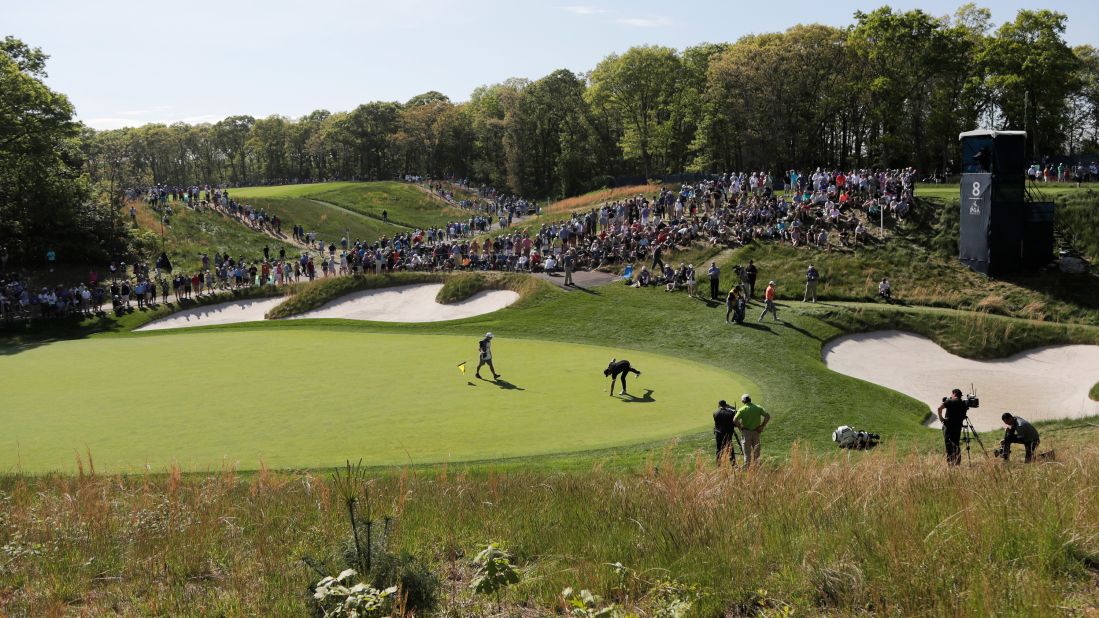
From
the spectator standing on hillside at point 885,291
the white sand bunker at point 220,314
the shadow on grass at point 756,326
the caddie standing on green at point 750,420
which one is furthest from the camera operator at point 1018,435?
the white sand bunker at point 220,314

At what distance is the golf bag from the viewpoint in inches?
740

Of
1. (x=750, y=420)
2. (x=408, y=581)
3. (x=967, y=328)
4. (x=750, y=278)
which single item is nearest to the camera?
(x=408, y=581)

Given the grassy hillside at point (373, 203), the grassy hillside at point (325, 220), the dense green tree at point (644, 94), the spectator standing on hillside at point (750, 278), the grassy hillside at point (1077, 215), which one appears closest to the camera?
the spectator standing on hillside at point (750, 278)

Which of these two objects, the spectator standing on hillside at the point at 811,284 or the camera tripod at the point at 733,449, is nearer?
the camera tripod at the point at 733,449

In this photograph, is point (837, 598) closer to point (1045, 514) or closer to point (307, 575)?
point (1045, 514)

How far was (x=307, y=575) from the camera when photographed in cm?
773

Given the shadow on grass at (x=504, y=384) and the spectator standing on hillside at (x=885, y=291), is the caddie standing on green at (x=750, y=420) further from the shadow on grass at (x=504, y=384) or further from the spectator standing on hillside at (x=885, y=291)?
the spectator standing on hillside at (x=885, y=291)

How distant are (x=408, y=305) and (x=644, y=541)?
34226 mm

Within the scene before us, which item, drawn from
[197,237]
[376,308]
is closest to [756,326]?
[376,308]

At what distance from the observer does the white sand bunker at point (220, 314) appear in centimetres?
4022

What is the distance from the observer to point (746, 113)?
2904 inches

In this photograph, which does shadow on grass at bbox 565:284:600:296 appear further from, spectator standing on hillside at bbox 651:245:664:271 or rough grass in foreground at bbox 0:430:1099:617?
rough grass in foreground at bbox 0:430:1099:617

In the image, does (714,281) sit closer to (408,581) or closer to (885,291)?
(885,291)

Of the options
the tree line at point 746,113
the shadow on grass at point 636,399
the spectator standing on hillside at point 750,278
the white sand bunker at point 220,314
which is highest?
the tree line at point 746,113
